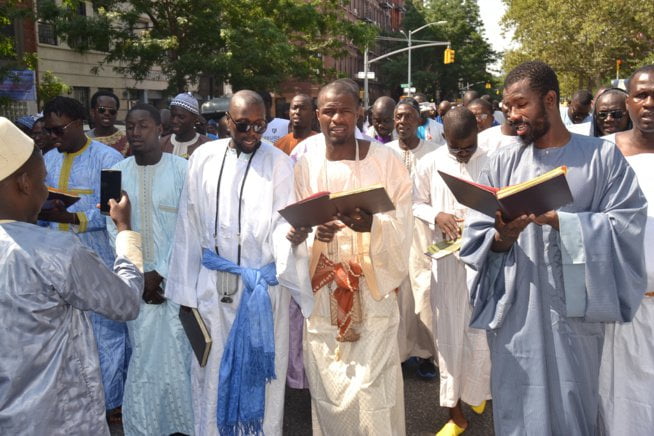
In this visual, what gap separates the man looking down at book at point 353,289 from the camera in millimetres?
4281

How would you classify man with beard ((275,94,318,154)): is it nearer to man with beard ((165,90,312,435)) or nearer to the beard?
man with beard ((165,90,312,435))

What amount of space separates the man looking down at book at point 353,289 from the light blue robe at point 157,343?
0.95 m

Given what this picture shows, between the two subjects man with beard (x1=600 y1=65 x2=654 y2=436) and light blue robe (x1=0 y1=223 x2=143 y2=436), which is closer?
light blue robe (x1=0 y1=223 x2=143 y2=436)

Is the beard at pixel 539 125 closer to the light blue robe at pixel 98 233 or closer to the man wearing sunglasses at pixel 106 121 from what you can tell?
the light blue robe at pixel 98 233

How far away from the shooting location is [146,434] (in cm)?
480

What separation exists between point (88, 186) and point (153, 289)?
1093 mm

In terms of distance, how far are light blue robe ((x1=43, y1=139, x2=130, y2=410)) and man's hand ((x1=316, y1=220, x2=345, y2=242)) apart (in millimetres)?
1998

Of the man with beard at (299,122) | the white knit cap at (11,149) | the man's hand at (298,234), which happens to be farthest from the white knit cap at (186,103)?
the white knit cap at (11,149)

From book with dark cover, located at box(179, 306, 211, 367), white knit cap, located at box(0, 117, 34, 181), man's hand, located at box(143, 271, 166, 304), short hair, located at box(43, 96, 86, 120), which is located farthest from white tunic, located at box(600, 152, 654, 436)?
short hair, located at box(43, 96, 86, 120)

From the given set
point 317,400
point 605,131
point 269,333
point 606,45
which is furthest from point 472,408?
point 606,45

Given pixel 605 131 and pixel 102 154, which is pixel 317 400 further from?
pixel 605 131

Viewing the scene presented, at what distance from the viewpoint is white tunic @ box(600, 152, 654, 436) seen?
3738 mm

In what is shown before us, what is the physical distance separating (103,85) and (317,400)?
89.5 feet

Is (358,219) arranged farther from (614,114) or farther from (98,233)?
(614,114)
